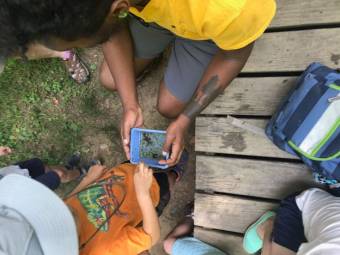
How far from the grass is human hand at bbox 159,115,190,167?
83 cm

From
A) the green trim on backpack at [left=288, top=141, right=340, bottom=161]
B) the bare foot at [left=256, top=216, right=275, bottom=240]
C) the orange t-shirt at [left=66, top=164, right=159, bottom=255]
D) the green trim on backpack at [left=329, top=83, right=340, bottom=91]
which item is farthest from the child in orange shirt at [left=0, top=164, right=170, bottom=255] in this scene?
the green trim on backpack at [left=329, top=83, right=340, bottom=91]

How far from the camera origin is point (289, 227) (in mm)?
1367

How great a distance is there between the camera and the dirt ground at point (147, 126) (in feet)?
6.49

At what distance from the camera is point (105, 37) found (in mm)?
901

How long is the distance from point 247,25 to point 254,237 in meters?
0.89

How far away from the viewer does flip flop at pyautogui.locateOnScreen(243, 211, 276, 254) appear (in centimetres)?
149

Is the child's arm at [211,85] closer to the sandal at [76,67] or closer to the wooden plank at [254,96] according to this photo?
the wooden plank at [254,96]

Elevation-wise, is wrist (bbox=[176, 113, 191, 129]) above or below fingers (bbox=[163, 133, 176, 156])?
above

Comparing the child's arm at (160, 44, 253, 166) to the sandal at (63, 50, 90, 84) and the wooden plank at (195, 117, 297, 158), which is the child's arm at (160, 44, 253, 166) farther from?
the sandal at (63, 50, 90, 84)

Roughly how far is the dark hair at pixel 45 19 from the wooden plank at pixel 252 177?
926 mm

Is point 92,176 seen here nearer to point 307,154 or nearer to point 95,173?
point 95,173

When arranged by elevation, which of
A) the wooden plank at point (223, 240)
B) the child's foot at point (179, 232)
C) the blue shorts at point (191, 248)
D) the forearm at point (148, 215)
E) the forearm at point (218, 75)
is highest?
the forearm at point (218, 75)

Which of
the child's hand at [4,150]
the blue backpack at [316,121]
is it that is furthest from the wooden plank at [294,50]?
the child's hand at [4,150]

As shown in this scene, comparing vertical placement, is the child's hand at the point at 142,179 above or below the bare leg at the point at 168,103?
below
